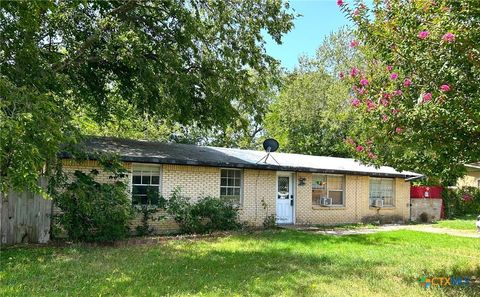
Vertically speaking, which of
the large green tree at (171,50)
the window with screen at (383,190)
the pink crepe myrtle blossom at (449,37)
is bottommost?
the window with screen at (383,190)

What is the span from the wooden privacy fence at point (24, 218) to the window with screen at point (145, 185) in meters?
2.93

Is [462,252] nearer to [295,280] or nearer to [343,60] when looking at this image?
[295,280]

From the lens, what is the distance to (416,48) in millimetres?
6262

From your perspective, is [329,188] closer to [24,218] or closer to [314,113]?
[24,218]

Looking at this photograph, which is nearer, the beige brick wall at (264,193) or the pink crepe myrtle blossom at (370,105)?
the pink crepe myrtle blossom at (370,105)

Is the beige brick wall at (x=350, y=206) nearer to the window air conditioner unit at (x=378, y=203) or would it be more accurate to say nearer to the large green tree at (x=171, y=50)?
the window air conditioner unit at (x=378, y=203)

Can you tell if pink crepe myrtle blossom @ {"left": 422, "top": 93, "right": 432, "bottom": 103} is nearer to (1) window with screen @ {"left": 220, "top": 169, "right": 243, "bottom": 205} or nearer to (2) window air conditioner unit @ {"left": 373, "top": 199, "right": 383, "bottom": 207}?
(1) window with screen @ {"left": 220, "top": 169, "right": 243, "bottom": 205}

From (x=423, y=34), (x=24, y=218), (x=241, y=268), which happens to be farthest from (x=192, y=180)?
(x=423, y=34)

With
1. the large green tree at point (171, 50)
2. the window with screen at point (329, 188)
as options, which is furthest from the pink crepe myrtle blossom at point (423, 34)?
the window with screen at point (329, 188)

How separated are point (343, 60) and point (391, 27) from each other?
3054 cm

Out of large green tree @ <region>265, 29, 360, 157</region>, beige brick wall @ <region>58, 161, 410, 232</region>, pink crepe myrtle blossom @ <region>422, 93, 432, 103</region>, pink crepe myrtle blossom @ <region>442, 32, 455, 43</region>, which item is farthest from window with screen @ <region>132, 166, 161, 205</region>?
large green tree @ <region>265, 29, 360, 157</region>

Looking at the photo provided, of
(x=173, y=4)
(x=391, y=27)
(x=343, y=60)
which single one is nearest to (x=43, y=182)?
(x=173, y=4)

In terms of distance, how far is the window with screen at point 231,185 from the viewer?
16.4 m

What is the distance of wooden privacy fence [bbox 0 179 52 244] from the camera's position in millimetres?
11312
